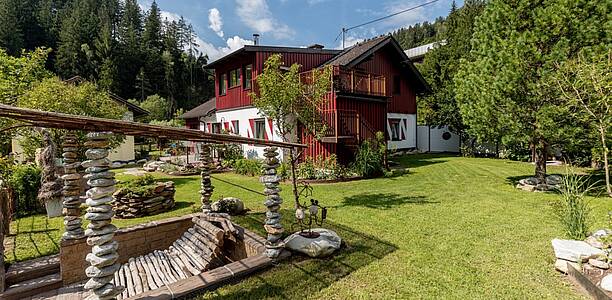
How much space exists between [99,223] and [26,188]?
7.87 m

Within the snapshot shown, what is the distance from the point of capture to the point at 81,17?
44.5 metres

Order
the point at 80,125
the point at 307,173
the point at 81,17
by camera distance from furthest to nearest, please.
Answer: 1. the point at 81,17
2. the point at 307,173
3. the point at 80,125

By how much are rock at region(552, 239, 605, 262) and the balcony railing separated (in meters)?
9.28

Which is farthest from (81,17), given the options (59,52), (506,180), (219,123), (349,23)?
(506,180)

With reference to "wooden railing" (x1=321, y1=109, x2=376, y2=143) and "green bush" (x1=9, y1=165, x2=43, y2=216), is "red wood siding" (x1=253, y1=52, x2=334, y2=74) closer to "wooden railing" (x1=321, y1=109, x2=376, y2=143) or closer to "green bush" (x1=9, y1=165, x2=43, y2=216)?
"wooden railing" (x1=321, y1=109, x2=376, y2=143)

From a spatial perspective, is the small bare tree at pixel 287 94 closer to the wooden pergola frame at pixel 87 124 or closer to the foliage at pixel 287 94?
the foliage at pixel 287 94

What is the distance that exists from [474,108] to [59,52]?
171 feet

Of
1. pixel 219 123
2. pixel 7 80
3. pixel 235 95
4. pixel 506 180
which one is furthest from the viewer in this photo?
pixel 219 123

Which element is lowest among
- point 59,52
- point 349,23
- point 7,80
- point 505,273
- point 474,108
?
point 505,273

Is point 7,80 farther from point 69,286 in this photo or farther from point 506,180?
point 506,180

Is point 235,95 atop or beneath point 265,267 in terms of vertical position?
atop

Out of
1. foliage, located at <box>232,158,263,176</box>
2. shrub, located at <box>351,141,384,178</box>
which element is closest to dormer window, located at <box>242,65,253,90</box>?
foliage, located at <box>232,158,263,176</box>

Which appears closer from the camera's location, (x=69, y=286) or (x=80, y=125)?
(x=80, y=125)

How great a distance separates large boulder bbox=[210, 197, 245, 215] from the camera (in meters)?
6.84
